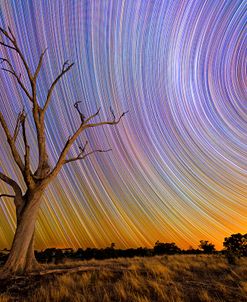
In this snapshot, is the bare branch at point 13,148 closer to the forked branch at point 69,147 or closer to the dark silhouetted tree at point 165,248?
the forked branch at point 69,147

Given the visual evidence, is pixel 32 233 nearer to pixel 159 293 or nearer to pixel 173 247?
pixel 159 293

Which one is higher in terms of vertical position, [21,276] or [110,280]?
[21,276]

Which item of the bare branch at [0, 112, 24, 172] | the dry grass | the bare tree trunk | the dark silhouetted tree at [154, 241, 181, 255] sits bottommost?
the dry grass

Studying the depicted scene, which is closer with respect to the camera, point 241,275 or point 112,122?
point 241,275

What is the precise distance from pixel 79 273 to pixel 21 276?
6.39 feet

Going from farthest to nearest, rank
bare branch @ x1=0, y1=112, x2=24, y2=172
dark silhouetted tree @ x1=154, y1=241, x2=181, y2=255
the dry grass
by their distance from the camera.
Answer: dark silhouetted tree @ x1=154, y1=241, x2=181, y2=255
bare branch @ x1=0, y1=112, x2=24, y2=172
the dry grass

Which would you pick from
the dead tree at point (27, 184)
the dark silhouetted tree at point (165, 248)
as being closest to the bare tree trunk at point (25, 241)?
the dead tree at point (27, 184)

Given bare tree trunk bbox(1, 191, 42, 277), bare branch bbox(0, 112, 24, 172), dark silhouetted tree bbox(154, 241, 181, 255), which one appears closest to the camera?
bare tree trunk bbox(1, 191, 42, 277)

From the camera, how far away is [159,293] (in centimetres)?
761

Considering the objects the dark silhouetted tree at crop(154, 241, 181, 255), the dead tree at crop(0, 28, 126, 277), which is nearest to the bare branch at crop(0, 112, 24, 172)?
the dead tree at crop(0, 28, 126, 277)

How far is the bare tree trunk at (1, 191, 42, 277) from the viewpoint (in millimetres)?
10125

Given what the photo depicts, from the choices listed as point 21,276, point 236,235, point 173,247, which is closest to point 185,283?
point 21,276

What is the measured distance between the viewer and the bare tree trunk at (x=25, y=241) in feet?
33.2

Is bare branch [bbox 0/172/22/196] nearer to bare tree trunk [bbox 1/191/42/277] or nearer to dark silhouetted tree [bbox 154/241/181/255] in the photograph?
bare tree trunk [bbox 1/191/42/277]
